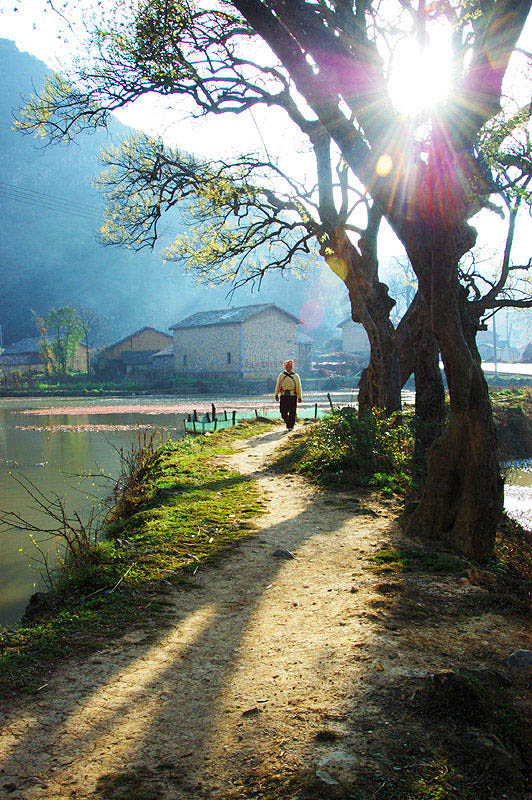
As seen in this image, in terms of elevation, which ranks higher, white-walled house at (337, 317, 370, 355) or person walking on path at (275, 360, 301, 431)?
white-walled house at (337, 317, 370, 355)

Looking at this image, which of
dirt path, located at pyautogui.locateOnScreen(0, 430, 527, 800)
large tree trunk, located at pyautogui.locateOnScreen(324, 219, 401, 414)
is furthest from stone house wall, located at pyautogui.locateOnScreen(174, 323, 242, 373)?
dirt path, located at pyautogui.locateOnScreen(0, 430, 527, 800)

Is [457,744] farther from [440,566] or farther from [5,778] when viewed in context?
[440,566]

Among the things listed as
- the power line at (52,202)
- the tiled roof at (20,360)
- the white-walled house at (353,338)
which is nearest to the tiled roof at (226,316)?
the tiled roof at (20,360)

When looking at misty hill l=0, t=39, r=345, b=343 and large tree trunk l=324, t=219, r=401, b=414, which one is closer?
large tree trunk l=324, t=219, r=401, b=414

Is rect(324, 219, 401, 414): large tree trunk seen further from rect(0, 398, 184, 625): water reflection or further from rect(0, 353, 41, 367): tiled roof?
rect(0, 353, 41, 367): tiled roof

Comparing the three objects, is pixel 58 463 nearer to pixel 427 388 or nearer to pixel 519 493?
pixel 427 388

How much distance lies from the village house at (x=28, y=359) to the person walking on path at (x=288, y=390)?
53408mm

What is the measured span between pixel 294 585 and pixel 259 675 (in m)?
1.61

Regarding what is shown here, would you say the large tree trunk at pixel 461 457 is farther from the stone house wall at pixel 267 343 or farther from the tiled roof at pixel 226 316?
the stone house wall at pixel 267 343

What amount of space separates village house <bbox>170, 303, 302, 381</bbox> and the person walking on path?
1554 inches

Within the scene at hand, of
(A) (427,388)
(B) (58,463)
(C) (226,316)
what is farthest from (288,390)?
(C) (226,316)

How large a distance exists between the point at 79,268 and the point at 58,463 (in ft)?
380

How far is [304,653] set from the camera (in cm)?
384

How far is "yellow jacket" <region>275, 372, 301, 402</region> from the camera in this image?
606 inches
